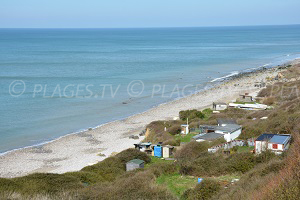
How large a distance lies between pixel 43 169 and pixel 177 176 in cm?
1079

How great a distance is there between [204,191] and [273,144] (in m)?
6.01

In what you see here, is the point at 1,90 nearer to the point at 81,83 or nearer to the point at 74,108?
the point at 81,83

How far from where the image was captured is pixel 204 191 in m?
11.6

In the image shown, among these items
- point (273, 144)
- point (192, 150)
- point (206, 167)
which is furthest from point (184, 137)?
point (206, 167)

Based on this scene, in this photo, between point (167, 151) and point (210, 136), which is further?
point (210, 136)

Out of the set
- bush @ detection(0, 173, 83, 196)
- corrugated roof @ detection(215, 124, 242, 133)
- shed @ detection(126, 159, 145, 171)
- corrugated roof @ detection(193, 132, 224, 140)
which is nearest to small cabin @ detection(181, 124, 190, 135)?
corrugated roof @ detection(215, 124, 242, 133)

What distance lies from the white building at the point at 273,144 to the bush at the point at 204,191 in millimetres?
4768

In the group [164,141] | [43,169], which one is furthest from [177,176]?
[43,169]

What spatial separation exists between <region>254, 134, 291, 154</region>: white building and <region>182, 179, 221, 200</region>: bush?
4768 mm

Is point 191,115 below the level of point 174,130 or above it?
above

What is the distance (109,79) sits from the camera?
61625 millimetres

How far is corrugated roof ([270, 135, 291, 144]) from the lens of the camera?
16.6 metres

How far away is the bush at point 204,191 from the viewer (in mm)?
11477

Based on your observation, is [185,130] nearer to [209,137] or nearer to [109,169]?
[209,137]
